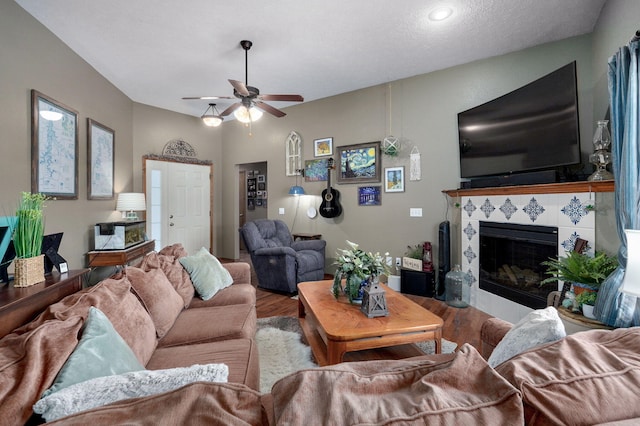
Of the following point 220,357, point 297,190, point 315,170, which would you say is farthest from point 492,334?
point 315,170

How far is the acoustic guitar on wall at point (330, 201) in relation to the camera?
463cm

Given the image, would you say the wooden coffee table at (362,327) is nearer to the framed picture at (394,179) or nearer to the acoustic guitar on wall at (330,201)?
the framed picture at (394,179)

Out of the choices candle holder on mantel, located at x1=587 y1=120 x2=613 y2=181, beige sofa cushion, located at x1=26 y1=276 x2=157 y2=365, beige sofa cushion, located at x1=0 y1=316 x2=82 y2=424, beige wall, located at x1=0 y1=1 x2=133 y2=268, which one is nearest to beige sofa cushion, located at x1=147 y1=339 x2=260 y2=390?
beige sofa cushion, located at x1=26 y1=276 x2=157 y2=365

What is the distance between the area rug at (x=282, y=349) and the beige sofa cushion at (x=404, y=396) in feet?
4.70

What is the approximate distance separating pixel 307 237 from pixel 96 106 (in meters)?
3.29

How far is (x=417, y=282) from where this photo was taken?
3734 millimetres

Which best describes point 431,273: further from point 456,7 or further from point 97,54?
point 97,54

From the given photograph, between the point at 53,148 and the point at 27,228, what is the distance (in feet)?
5.77

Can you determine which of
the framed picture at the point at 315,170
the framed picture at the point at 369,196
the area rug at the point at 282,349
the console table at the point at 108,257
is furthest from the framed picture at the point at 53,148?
the framed picture at the point at 369,196

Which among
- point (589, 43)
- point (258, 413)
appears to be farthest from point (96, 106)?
point (589, 43)

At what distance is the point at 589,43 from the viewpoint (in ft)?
9.48

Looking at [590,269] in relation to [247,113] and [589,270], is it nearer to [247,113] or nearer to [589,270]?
[589,270]

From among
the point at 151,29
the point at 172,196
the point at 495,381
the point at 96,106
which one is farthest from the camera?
the point at 172,196

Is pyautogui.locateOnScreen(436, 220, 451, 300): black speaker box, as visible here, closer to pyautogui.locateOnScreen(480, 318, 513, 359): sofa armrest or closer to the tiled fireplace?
the tiled fireplace
